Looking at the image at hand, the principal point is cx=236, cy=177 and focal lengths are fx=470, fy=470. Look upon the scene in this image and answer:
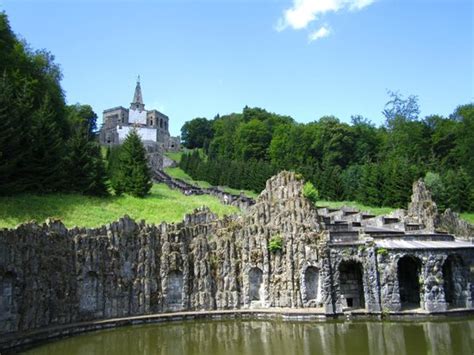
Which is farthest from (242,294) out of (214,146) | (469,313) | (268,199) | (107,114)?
(107,114)

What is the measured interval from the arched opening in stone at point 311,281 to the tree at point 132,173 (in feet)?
68.7

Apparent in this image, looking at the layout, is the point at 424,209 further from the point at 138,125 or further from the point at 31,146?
the point at 138,125

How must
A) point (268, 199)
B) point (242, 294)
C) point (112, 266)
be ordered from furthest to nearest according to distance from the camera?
1. point (268, 199)
2. point (242, 294)
3. point (112, 266)

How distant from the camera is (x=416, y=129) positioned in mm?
81750

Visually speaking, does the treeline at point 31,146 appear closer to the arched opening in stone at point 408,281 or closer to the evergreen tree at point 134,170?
the evergreen tree at point 134,170

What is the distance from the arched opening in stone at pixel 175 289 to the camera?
30.0m

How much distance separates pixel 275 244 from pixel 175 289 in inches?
279

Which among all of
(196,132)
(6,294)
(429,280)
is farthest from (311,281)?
(196,132)

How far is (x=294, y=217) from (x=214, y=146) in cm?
9151

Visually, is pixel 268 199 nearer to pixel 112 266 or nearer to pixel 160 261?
pixel 160 261

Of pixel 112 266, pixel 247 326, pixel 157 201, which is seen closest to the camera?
pixel 247 326

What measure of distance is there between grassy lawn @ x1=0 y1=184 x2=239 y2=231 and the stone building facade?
9567 cm

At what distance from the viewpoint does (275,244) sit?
3078 cm

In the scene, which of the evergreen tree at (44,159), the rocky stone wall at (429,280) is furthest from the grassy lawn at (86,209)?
the rocky stone wall at (429,280)
